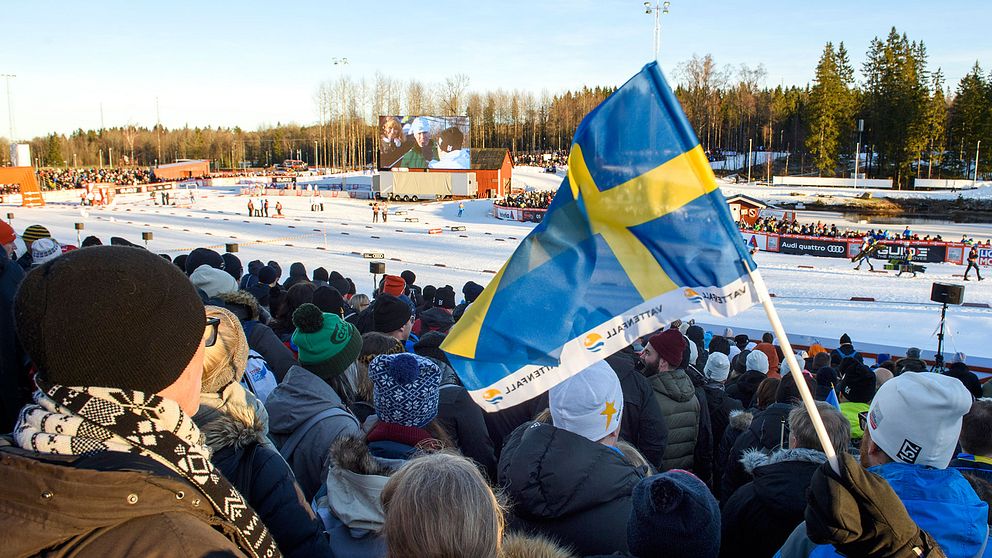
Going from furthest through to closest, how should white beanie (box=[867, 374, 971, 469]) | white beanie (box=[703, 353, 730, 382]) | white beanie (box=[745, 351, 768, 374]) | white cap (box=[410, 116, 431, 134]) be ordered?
white cap (box=[410, 116, 431, 134]) → white beanie (box=[745, 351, 768, 374]) → white beanie (box=[703, 353, 730, 382]) → white beanie (box=[867, 374, 971, 469])

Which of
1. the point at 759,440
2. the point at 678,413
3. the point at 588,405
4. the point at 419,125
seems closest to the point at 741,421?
the point at 678,413

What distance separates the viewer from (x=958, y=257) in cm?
2514

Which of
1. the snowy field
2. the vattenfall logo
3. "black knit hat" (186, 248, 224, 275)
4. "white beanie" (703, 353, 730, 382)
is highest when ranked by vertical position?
the vattenfall logo

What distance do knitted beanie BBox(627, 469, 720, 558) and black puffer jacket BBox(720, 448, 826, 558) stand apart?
2.07 feet

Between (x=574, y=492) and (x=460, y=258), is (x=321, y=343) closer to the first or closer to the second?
(x=574, y=492)

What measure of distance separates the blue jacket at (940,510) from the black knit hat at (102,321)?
1857 mm

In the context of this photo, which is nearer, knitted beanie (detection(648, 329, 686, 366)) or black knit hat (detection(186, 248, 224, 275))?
knitted beanie (detection(648, 329, 686, 366))

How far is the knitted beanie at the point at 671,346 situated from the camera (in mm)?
4598

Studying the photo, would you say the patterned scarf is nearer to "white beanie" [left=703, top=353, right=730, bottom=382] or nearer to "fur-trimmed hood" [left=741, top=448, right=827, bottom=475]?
"fur-trimmed hood" [left=741, top=448, right=827, bottom=475]

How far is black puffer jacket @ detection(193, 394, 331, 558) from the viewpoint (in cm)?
207

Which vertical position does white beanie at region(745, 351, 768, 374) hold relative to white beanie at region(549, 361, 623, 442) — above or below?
below

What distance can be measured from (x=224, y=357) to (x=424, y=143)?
57.4 m

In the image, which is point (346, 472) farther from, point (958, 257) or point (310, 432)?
point (958, 257)

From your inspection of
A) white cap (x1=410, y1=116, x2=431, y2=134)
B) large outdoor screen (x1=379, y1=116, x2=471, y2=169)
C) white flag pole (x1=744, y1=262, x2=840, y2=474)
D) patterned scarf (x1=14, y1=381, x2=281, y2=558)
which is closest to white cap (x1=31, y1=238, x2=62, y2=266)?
patterned scarf (x1=14, y1=381, x2=281, y2=558)
